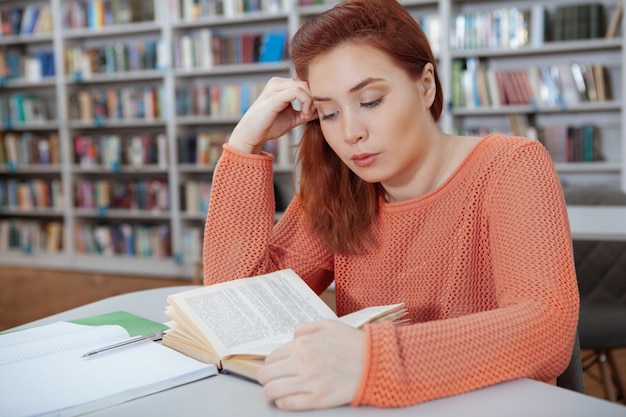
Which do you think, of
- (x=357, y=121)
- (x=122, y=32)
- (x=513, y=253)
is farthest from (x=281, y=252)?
(x=122, y=32)

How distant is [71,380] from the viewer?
2.65 feet

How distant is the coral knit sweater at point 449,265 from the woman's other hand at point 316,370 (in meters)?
0.02

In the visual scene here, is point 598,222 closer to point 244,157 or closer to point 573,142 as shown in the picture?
point 244,157

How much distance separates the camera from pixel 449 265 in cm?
112

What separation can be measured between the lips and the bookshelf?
3.13m

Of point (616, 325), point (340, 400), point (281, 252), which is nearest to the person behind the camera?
point (340, 400)

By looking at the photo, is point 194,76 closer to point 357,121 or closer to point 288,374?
point 357,121

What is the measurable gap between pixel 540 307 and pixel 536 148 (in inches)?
11.7

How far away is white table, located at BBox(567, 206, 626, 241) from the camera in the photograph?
177 centimetres

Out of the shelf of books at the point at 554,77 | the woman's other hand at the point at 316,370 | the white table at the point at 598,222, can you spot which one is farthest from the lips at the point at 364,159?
the shelf of books at the point at 554,77

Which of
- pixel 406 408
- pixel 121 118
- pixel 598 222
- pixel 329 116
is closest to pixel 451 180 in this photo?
pixel 329 116

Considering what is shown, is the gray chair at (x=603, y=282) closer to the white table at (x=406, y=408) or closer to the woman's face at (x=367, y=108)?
the woman's face at (x=367, y=108)

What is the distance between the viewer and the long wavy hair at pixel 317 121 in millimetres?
1071

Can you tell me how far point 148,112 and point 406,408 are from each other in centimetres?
451
